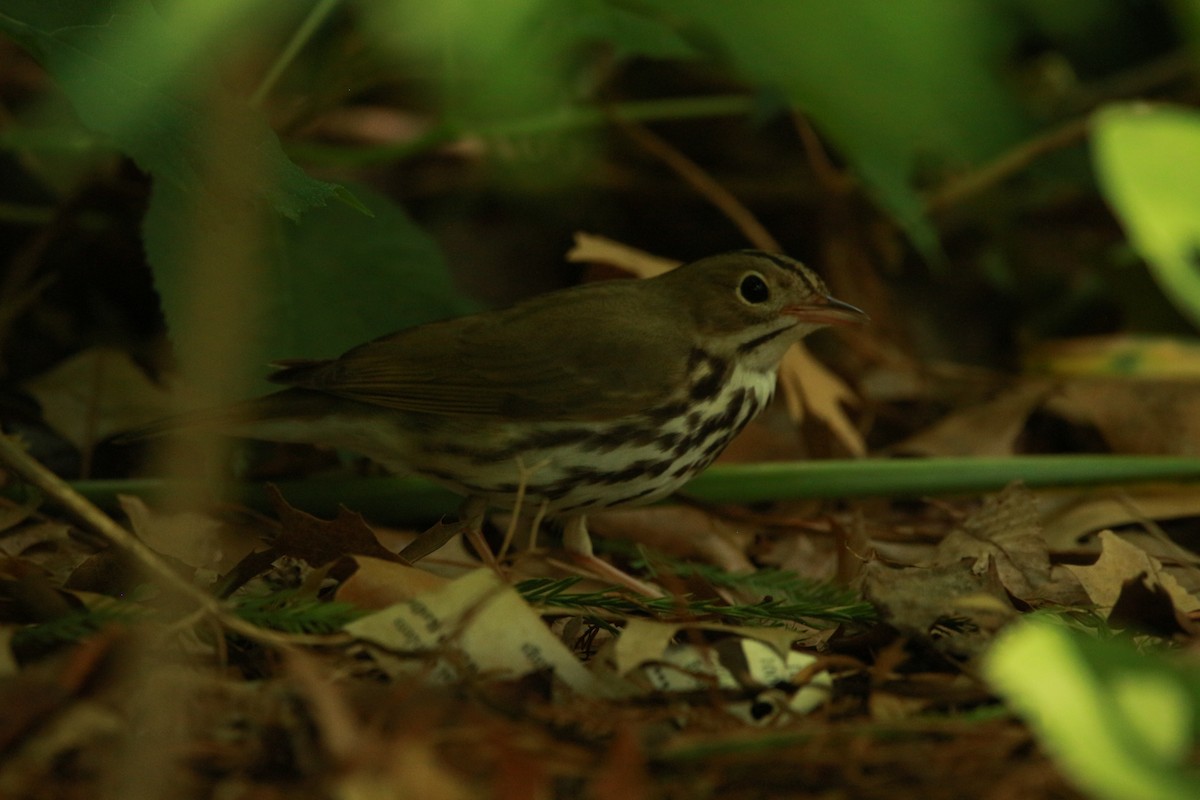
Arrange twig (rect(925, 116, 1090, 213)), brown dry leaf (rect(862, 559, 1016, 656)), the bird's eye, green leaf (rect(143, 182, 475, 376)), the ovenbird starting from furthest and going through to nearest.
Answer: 1. twig (rect(925, 116, 1090, 213))
2. the bird's eye
3. green leaf (rect(143, 182, 475, 376))
4. the ovenbird
5. brown dry leaf (rect(862, 559, 1016, 656))

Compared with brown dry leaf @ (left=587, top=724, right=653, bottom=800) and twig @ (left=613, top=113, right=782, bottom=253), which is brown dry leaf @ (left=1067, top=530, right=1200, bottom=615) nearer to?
brown dry leaf @ (left=587, top=724, right=653, bottom=800)

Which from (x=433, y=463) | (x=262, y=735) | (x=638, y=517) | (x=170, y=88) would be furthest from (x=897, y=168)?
(x=262, y=735)

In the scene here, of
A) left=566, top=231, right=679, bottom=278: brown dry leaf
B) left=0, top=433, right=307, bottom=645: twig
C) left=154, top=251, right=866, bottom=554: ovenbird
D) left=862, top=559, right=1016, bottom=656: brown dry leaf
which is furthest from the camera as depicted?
left=566, top=231, right=679, bottom=278: brown dry leaf

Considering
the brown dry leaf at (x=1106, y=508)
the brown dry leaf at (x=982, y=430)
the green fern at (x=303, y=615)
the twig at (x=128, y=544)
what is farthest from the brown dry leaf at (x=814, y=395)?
the twig at (x=128, y=544)

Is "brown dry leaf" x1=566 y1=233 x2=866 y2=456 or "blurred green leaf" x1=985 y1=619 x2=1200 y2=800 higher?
"blurred green leaf" x1=985 y1=619 x2=1200 y2=800

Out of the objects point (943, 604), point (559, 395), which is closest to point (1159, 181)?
point (943, 604)

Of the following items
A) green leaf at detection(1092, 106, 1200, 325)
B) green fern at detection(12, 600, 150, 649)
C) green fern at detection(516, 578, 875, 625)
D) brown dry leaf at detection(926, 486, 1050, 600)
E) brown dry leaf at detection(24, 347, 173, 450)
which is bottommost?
brown dry leaf at detection(926, 486, 1050, 600)

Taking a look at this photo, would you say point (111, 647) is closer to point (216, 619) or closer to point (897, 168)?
point (216, 619)

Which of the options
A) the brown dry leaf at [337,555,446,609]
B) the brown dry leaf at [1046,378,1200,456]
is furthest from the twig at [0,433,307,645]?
the brown dry leaf at [1046,378,1200,456]
